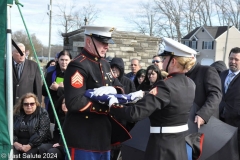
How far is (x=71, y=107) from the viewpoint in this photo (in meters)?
3.17

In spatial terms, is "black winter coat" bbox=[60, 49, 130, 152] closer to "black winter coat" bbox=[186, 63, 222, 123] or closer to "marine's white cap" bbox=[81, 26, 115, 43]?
"marine's white cap" bbox=[81, 26, 115, 43]

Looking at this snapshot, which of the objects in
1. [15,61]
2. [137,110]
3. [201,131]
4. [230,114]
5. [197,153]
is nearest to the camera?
[137,110]

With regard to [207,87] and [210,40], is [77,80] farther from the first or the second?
[210,40]

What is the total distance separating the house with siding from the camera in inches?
2057

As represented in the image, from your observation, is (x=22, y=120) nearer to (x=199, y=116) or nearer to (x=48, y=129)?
(x=48, y=129)

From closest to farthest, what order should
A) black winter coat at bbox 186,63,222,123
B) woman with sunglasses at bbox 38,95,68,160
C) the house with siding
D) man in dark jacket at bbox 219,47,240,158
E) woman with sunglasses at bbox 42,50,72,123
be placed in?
1. black winter coat at bbox 186,63,222,123
2. woman with sunglasses at bbox 38,95,68,160
3. man in dark jacket at bbox 219,47,240,158
4. woman with sunglasses at bbox 42,50,72,123
5. the house with siding

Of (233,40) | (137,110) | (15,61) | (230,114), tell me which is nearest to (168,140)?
(137,110)

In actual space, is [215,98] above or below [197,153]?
above

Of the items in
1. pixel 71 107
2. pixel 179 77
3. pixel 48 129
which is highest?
pixel 179 77

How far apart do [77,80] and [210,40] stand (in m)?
51.5

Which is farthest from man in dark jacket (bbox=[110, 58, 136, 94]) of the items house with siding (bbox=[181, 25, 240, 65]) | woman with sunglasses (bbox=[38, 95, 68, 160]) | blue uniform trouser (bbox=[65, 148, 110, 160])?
house with siding (bbox=[181, 25, 240, 65])

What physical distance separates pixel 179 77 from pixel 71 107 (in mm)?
929

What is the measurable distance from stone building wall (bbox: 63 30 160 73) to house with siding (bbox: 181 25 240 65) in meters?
40.7

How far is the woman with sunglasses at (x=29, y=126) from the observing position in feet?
17.5
